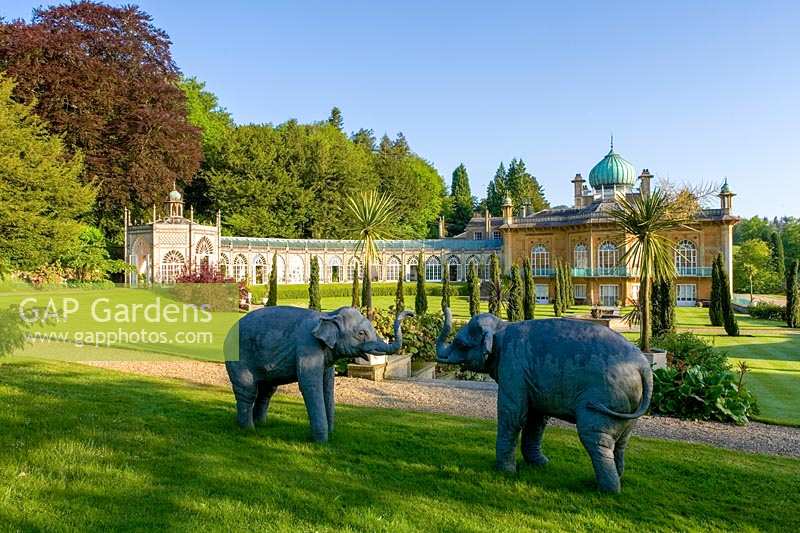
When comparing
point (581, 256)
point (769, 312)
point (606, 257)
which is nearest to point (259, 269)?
point (581, 256)

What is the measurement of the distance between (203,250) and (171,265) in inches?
92.6

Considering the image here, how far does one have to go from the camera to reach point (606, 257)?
37281mm

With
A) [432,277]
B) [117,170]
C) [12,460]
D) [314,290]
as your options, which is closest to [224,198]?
[117,170]

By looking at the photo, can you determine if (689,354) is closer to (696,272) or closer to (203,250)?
(696,272)

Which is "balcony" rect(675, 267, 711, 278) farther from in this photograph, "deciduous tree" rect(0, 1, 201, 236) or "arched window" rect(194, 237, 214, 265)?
"deciduous tree" rect(0, 1, 201, 236)

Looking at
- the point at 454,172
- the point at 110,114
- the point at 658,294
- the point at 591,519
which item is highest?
the point at 454,172

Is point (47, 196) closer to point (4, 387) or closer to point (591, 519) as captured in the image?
point (4, 387)

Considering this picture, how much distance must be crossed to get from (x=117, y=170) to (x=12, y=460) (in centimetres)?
2804

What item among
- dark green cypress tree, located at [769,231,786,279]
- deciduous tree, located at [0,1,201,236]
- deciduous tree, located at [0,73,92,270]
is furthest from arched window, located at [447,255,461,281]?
deciduous tree, located at [0,73,92,270]

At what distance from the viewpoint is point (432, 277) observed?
157 ft

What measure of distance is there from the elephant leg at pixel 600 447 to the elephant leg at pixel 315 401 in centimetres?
255

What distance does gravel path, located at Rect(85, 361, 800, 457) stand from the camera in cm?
732

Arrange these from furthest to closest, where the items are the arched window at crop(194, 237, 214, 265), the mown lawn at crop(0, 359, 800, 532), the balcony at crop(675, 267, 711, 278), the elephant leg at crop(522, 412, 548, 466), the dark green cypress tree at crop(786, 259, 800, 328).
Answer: the balcony at crop(675, 267, 711, 278) < the arched window at crop(194, 237, 214, 265) < the dark green cypress tree at crop(786, 259, 800, 328) < the elephant leg at crop(522, 412, 548, 466) < the mown lawn at crop(0, 359, 800, 532)

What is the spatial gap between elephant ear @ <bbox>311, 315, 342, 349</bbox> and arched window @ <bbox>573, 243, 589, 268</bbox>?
34702 millimetres
